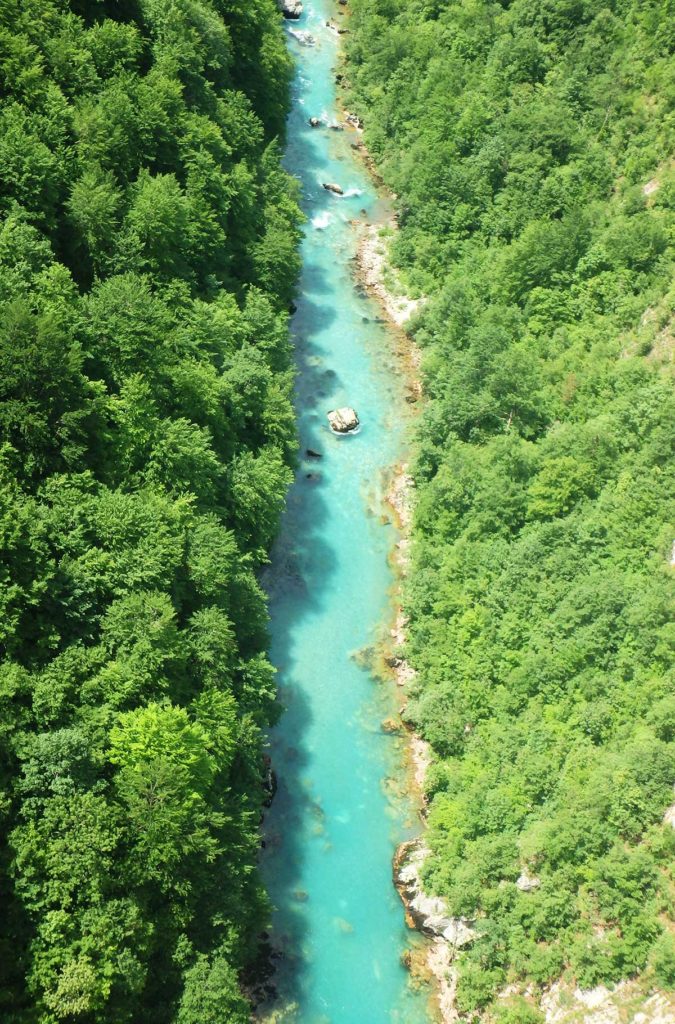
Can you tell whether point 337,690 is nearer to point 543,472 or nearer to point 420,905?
point 420,905

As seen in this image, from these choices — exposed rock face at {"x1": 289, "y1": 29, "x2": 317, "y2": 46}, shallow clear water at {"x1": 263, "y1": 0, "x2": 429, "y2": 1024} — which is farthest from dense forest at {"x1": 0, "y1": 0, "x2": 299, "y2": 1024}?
exposed rock face at {"x1": 289, "y1": 29, "x2": 317, "y2": 46}

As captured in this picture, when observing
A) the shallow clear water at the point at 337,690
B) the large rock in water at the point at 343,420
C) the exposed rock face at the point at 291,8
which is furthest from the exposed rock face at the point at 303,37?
the large rock in water at the point at 343,420

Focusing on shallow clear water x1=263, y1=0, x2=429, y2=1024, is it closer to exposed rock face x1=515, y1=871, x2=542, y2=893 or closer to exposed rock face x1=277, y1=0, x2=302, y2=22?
exposed rock face x1=515, y1=871, x2=542, y2=893

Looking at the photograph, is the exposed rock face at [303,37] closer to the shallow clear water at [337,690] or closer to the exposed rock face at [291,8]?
the exposed rock face at [291,8]

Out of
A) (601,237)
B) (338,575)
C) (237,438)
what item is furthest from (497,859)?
(601,237)

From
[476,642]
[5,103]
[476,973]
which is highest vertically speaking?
[5,103]

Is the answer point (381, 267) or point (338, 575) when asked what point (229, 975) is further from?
point (381, 267)
